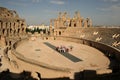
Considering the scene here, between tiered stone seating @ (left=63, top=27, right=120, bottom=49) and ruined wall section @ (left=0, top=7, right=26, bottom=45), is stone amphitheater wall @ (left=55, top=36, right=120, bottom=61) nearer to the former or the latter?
tiered stone seating @ (left=63, top=27, right=120, bottom=49)

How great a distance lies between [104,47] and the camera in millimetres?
25141

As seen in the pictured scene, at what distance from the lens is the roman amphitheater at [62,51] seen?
13.8m

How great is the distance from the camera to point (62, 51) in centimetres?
2623

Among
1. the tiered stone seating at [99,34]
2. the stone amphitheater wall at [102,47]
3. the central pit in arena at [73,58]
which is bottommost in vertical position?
the central pit in arena at [73,58]

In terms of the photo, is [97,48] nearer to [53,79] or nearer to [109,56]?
[109,56]

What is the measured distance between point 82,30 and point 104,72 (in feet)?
99.2

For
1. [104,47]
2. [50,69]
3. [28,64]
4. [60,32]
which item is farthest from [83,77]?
[60,32]

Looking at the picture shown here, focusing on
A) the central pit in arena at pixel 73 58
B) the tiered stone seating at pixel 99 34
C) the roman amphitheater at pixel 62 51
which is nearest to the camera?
the roman amphitheater at pixel 62 51

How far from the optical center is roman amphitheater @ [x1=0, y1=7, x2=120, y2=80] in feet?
45.3

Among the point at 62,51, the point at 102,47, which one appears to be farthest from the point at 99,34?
→ the point at 62,51

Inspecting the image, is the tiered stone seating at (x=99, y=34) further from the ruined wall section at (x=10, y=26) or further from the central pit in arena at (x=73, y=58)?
the ruined wall section at (x=10, y=26)

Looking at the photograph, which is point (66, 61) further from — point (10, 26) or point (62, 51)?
point (10, 26)

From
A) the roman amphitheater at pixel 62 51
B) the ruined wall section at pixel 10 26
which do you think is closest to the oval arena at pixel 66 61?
the roman amphitheater at pixel 62 51

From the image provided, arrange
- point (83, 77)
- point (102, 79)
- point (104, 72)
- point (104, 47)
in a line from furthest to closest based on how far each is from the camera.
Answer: point (104, 47) → point (104, 72) → point (83, 77) → point (102, 79)
